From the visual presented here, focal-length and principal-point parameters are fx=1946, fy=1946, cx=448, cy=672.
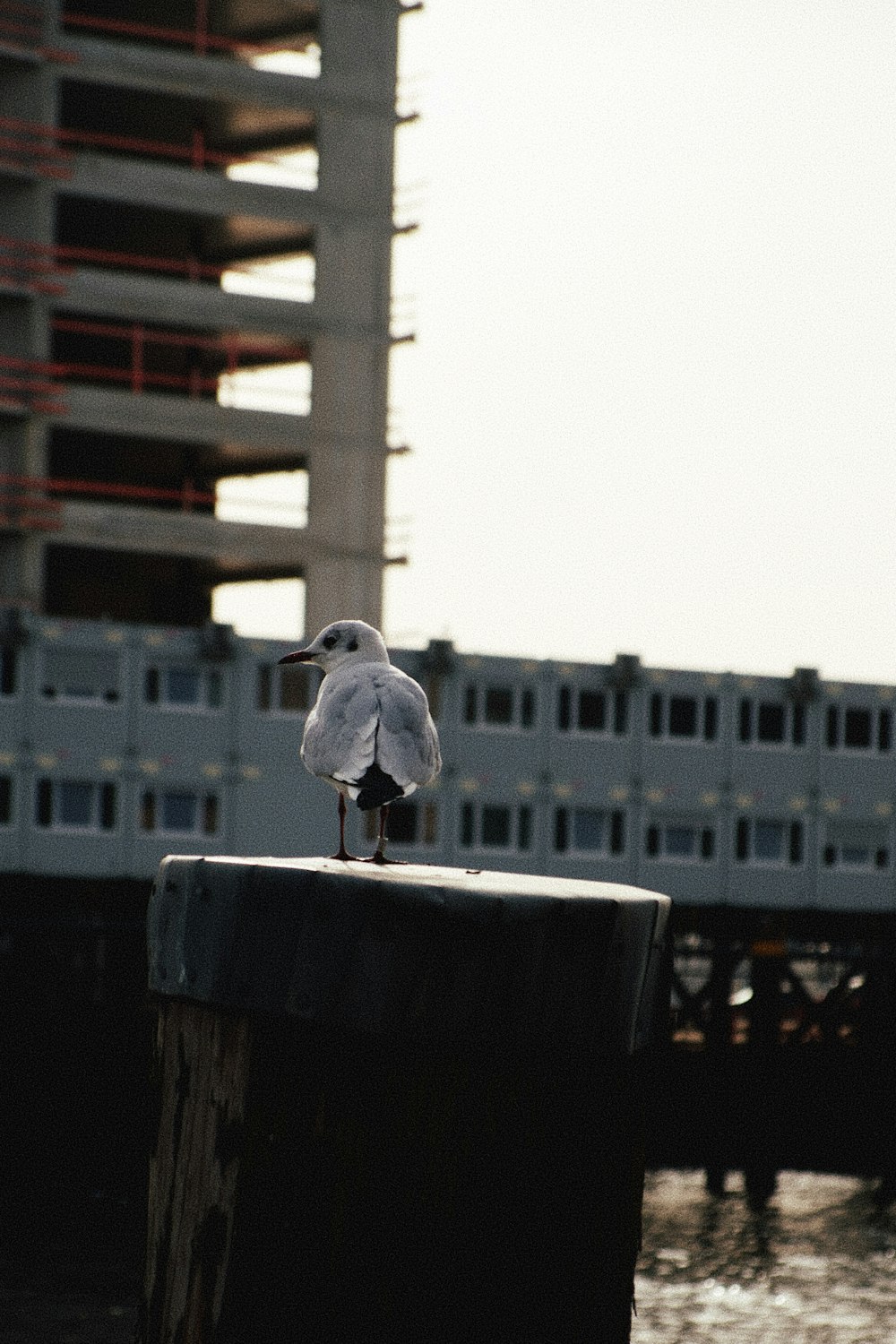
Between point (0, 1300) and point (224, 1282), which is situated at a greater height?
point (224, 1282)

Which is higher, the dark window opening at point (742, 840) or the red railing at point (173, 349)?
the red railing at point (173, 349)

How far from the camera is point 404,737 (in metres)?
5.26

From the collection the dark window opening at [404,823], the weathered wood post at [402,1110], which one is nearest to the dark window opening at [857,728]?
the dark window opening at [404,823]

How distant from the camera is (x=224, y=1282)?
2.40 meters

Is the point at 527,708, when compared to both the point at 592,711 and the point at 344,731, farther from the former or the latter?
the point at 344,731

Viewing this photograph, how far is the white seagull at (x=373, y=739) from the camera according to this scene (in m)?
5.10

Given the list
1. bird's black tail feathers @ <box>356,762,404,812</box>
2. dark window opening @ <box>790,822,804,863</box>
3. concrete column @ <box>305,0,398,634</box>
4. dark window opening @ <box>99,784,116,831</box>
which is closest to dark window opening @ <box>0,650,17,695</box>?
dark window opening @ <box>99,784,116,831</box>

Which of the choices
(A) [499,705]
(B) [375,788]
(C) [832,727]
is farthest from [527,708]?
(B) [375,788]

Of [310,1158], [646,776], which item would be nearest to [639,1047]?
[310,1158]

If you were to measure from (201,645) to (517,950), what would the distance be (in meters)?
42.5

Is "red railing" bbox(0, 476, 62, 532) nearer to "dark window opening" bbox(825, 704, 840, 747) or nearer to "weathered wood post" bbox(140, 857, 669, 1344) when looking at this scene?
"dark window opening" bbox(825, 704, 840, 747)

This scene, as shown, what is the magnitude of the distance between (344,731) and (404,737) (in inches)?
6.7

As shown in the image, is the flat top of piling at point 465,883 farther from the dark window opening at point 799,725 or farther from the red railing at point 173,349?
the red railing at point 173,349

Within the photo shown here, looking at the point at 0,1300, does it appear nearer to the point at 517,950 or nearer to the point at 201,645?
the point at 517,950
